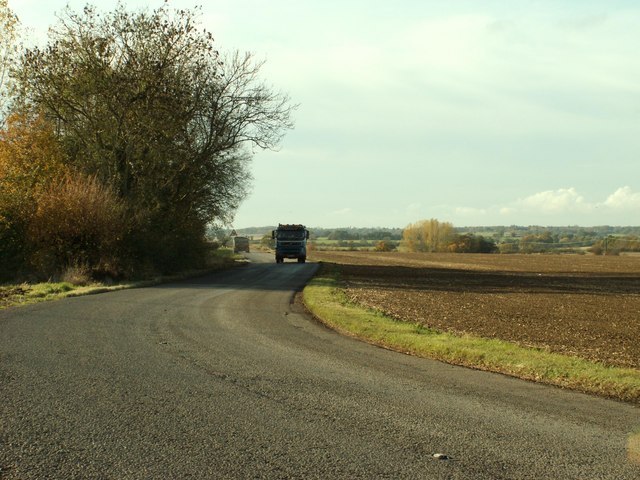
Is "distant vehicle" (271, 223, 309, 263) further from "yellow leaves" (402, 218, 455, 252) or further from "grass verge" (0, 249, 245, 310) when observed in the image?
"yellow leaves" (402, 218, 455, 252)

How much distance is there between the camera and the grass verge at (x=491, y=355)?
905 centimetres

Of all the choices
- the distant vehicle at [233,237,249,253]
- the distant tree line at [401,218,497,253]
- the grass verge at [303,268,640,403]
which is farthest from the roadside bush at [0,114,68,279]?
the distant tree line at [401,218,497,253]

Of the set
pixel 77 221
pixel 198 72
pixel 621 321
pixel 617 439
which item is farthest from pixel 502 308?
pixel 198 72

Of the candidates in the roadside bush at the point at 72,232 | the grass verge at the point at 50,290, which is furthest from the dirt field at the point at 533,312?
the roadside bush at the point at 72,232

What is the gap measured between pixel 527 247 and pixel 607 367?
141 m

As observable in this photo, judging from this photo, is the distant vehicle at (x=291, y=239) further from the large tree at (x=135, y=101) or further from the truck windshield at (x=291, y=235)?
the large tree at (x=135, y=101)

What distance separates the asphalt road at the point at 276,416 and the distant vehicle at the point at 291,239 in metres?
46.4

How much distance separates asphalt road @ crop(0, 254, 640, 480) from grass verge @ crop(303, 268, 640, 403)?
1.79 feet

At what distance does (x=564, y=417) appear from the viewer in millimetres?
7168

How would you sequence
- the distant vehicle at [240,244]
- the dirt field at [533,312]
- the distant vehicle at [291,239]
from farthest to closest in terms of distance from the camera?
1. the distant vehicle at [240,244]
2. the distant vehicle at [291,239]
3. the dirt field at [533,312]

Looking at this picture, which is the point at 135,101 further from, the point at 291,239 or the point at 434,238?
the point at 434,238

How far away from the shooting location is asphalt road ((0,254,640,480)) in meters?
5.42

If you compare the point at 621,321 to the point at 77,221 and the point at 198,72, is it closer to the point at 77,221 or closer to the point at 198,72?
the point at 77,221

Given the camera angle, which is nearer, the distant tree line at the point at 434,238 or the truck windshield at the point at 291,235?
the truck windshield at the point at 291,235
